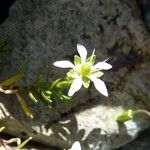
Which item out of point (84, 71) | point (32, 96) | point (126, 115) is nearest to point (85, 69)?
point (84, 71)

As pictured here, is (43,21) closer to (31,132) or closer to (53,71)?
(53,71)

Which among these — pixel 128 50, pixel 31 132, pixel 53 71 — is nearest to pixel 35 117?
pixel 31 132

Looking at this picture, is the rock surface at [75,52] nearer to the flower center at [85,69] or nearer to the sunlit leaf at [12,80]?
the sunlit leaf at [12,80]

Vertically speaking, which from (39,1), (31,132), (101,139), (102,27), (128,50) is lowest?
(101,139)

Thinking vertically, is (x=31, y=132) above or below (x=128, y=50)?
below

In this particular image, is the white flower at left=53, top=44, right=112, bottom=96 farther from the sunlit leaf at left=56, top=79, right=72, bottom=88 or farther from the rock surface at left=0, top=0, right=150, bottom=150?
the rock surface at left=0, top=0, right=150, bottom=150

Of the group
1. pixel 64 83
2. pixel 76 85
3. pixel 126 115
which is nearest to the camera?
pixel 76 85

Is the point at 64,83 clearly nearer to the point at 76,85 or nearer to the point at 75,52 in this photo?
the point at 76,85

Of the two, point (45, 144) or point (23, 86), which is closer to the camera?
point (23, 86)
